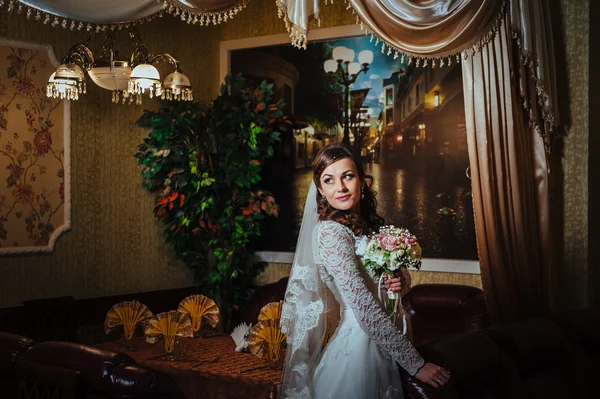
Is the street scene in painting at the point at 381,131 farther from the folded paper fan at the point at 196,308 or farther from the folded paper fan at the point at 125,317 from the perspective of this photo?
the folded paper fan at the point at 125,317

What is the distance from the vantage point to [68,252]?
5.70 meters

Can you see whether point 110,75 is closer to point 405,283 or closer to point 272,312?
point 272,312

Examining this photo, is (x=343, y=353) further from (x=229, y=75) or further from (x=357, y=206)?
(x=229, y=75)

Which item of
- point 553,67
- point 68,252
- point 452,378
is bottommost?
point 452,378

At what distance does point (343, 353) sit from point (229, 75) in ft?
12.6

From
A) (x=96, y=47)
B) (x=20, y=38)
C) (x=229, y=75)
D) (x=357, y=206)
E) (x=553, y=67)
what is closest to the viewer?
(x=357, y=206)

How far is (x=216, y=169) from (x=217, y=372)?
2.77 meters

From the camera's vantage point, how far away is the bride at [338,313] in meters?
2.87

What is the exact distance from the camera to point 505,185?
4094 mm

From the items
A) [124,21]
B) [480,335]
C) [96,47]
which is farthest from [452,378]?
[96,47]

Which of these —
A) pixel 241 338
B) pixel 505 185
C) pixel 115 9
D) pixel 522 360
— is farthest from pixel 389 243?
pixel 115 9

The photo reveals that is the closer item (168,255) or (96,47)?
(96,47)

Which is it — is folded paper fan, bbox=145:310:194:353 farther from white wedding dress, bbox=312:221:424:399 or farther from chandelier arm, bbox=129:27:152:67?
chandelier arm, bbox=129:27:152:67

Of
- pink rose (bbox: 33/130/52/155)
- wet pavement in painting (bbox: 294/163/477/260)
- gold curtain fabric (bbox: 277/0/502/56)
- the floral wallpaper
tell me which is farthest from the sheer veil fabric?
pink rose (bbox: 33/130/52/155)
